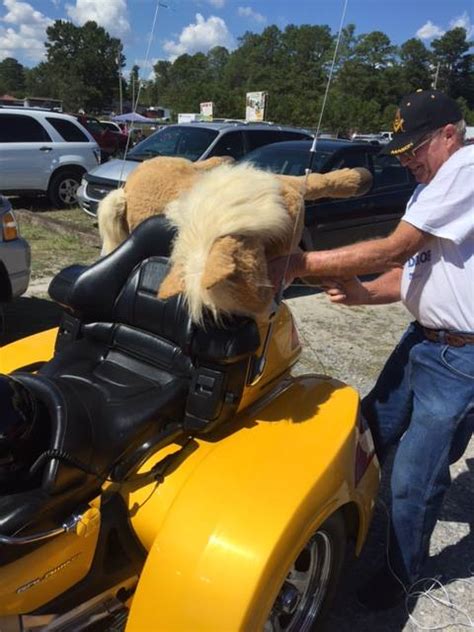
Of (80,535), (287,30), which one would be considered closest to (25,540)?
(80,535)

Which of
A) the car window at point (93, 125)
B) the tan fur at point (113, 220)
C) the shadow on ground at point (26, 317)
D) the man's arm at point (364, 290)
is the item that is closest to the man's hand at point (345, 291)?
the man's arm at point (364, 290)

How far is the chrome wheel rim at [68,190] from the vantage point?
11.3m

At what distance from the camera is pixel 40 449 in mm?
1685

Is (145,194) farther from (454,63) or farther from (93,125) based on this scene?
(93,125)

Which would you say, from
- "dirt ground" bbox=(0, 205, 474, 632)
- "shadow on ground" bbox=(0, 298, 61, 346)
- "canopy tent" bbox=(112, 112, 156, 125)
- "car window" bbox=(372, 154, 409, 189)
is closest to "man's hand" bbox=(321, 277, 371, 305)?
"canopy tent" bbox=(112, 112, 156, 125)

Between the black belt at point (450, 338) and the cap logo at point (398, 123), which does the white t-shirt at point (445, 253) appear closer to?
the black belt at point (450, 338)

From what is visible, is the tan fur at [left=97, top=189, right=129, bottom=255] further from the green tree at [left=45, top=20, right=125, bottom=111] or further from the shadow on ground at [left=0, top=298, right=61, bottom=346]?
the green tree at [left=45, top=20, right=125, bottom=111]

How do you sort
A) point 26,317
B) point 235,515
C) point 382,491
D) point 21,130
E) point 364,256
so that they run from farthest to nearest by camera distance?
point 21,130
point 26,317
point 382,491
point 364,256
point 235,515

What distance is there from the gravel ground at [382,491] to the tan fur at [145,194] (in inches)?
70.3

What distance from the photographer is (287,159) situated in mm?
7168

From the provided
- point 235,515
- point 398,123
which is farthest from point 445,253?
point 235,515

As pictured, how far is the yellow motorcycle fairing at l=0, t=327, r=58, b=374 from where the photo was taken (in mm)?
2573

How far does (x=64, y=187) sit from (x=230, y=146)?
12.7 ft

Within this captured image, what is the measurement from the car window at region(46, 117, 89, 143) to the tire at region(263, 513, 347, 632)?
10.7 meters
